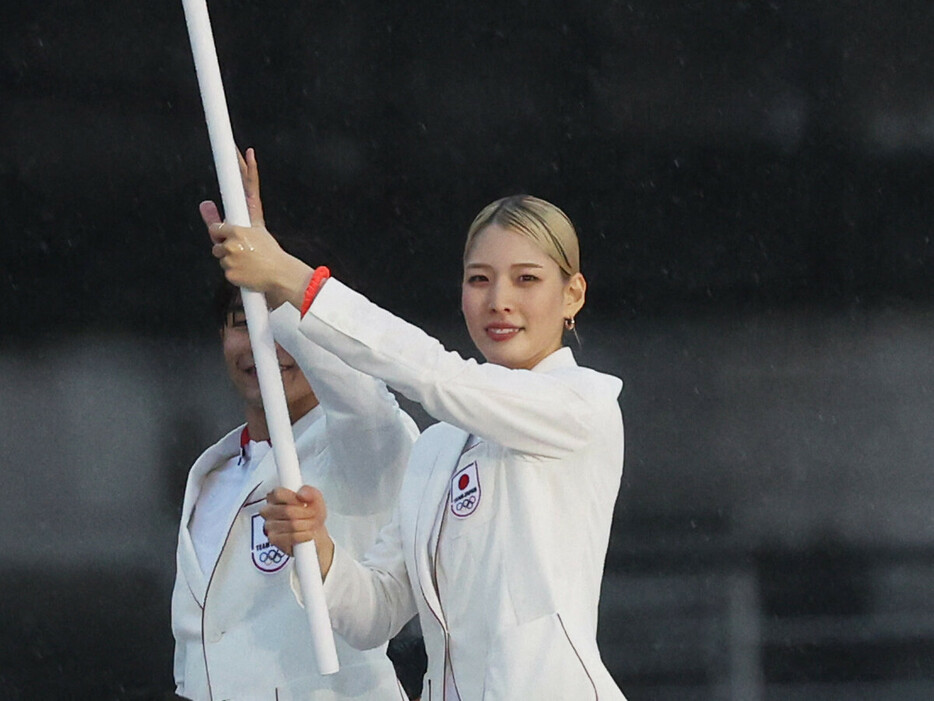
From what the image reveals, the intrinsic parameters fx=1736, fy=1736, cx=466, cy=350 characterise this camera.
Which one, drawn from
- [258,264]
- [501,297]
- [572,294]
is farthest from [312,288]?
[572,294]

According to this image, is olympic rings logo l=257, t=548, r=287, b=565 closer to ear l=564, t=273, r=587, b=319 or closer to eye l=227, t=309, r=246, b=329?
eye l=227, t=309, r=246, b=329

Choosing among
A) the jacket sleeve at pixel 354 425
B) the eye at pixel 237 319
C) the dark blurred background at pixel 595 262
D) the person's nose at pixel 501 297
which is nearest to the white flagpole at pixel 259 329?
the jacket sleeve at pixel 354 425

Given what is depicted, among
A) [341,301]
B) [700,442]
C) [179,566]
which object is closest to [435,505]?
[341,301]

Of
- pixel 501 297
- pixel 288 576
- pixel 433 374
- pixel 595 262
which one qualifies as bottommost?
pixel 288 576

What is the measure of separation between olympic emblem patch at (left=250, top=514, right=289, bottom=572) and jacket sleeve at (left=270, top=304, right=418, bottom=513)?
10cm

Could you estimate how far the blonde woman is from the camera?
5.80ft

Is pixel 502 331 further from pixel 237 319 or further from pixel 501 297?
pixel 237 319

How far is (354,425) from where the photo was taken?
2057 millimetres

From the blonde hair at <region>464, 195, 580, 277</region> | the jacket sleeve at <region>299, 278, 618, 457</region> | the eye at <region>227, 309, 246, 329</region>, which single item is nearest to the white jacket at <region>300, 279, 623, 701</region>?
the jacket sleeve at <region>299, 278, 618, 457</region>

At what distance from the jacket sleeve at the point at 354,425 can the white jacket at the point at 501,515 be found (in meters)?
0.14

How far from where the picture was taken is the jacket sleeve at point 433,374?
1760 millimetres

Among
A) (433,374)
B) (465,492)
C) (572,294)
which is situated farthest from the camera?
(572,294)

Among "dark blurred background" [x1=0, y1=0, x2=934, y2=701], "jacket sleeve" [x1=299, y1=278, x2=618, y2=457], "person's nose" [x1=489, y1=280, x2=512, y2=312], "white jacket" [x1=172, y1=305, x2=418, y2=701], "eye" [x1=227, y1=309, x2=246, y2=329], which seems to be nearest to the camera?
"jacket sleeve" [x1=299, y1=278, x2=618, y2=457]

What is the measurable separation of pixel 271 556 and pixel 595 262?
4.98ft
